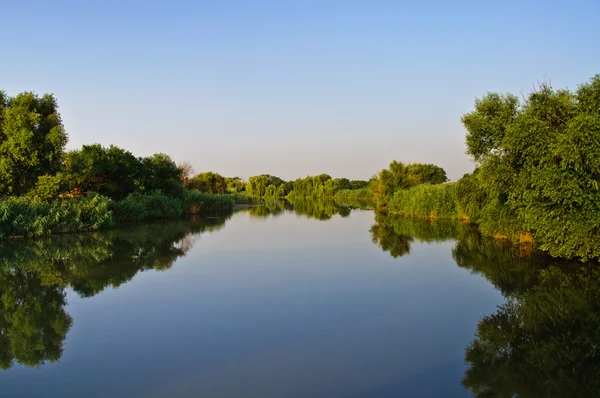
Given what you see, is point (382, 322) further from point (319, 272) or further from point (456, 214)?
point (456, 214)

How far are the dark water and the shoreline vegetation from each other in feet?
5.72

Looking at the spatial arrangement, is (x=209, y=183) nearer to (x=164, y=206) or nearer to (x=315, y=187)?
(x=164, y=206)

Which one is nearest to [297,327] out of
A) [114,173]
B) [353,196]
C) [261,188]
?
[114,173]

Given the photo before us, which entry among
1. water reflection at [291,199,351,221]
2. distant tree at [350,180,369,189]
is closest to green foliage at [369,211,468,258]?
water reflection at [291,199,351,221]

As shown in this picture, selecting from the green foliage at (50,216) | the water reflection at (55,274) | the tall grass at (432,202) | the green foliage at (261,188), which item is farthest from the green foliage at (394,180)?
the green foliage at (261,188)

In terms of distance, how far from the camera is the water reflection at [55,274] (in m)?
6.12

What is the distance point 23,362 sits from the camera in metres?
5.38

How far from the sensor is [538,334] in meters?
6.29

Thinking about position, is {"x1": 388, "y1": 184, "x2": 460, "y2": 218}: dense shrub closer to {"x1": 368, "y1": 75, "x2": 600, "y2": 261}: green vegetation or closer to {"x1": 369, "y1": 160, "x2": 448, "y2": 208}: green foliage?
{"x1": 369, "y1": 160, "x2": 448, "y2": 208}: green foliage

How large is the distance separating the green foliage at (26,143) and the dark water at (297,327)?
756 cm

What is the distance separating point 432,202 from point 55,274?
1003 inches

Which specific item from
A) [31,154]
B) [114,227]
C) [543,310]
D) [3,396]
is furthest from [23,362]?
[114,227]

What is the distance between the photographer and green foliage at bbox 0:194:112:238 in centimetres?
1736

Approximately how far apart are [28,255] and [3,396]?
10.5m
